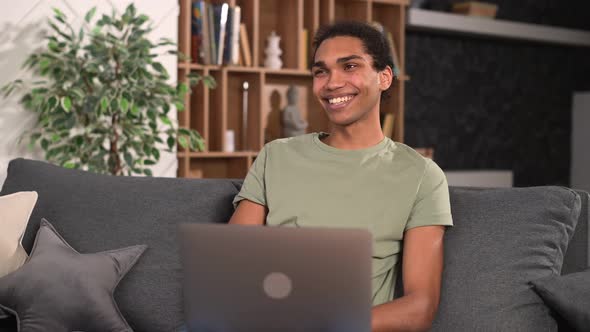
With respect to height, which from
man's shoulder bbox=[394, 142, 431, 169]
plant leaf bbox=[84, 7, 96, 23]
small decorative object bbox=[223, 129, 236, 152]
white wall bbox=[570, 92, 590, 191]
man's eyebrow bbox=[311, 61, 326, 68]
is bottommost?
white wall bbox=[570, 92, 590, 191]

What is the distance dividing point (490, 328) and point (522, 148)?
15.8ft

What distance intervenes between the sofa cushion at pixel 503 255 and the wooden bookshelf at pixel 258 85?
2.60 m

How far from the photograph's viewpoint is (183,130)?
11.9ft

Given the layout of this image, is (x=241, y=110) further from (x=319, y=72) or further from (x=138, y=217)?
(x=319, y=72)

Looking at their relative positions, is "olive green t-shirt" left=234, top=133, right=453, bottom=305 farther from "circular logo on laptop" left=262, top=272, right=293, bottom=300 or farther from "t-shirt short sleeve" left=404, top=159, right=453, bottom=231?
"circular logo on laptop" left=262, top=272, right=293, bottom=300

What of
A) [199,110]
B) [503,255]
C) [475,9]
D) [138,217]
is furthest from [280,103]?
[503,255]

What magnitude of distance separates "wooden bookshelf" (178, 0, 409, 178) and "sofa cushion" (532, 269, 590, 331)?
275cm

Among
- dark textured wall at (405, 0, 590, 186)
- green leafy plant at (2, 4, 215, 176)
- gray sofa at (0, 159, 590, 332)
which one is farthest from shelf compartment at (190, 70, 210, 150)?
gray sofa at (0, 159, 590, 332)

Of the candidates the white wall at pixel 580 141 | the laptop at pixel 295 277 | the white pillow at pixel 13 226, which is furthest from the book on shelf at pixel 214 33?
the white wall at pixel 580 141

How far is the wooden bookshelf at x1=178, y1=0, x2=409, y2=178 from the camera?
4422mm

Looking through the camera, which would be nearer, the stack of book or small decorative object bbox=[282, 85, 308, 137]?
the stack of book

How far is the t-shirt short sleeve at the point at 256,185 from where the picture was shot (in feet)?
6.36

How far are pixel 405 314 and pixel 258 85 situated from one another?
316cm

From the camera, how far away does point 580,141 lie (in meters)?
6.63
